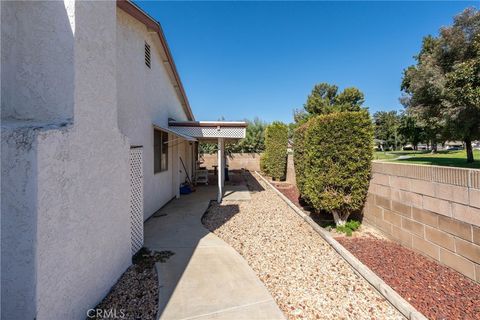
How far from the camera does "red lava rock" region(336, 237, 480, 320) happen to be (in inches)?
133

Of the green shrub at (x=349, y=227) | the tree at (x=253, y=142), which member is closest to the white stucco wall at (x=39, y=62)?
the green shrub at (x=349, y=227)

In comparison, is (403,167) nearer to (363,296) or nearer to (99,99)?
(363,296)

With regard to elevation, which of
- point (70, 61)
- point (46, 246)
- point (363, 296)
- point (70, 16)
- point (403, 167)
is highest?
point (70, 16)

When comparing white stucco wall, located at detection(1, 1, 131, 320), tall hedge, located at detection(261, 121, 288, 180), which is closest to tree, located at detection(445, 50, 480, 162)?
tall hedge, located at detection(261, 121, 288, 180)

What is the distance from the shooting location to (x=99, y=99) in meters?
3.64

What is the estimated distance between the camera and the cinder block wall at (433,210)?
3793 mm

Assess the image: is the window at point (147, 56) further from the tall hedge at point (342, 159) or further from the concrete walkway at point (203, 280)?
the tall hedge at point (342, 159)

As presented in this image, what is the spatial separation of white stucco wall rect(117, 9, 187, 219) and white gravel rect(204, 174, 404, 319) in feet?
8.13

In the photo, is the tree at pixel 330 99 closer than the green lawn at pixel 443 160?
No

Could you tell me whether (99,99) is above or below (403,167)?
above

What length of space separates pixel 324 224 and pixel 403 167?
2.99m

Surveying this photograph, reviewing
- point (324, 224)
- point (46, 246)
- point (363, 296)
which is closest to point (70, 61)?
point (46, 246)

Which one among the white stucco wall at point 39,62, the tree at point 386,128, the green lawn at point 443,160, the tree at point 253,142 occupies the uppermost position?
the tree at point 386,128
